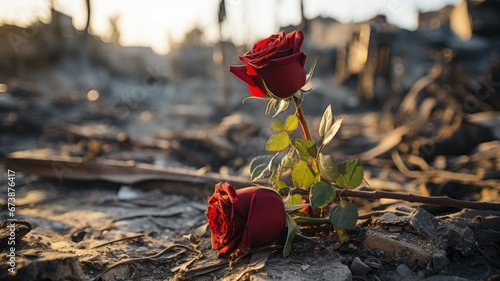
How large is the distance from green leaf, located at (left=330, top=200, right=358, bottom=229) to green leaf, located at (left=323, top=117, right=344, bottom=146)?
9.5 inches

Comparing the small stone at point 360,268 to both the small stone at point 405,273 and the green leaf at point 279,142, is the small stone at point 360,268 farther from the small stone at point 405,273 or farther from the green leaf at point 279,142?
the green leaf at point 279,142

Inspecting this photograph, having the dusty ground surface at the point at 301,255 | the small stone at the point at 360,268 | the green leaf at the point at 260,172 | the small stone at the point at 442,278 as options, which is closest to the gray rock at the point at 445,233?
the dusty ground surface at the point at 301,255

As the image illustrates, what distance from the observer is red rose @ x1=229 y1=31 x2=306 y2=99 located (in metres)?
1.04

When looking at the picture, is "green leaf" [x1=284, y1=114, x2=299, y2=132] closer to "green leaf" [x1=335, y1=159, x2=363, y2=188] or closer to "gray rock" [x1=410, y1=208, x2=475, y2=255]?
"green leaf" [x1=335, y1=159, x2=363, y2=188]

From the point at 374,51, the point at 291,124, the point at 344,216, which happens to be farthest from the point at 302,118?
the point at 374,51

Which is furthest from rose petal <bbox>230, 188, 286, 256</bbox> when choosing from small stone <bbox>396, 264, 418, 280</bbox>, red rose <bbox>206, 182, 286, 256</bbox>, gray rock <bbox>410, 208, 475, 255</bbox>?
gray rock <bbox>410, 208, 475, 255</bbox>

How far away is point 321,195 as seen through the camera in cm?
Result: 114

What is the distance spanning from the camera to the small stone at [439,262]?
42.0 inches

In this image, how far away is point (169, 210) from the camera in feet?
7.70

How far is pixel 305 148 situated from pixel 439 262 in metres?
0.60

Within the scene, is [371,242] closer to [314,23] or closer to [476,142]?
[476,142]

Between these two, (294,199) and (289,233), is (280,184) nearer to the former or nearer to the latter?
(294,199)

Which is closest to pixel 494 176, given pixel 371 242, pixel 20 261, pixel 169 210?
pixel 371 242

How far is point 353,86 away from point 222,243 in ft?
51.5
